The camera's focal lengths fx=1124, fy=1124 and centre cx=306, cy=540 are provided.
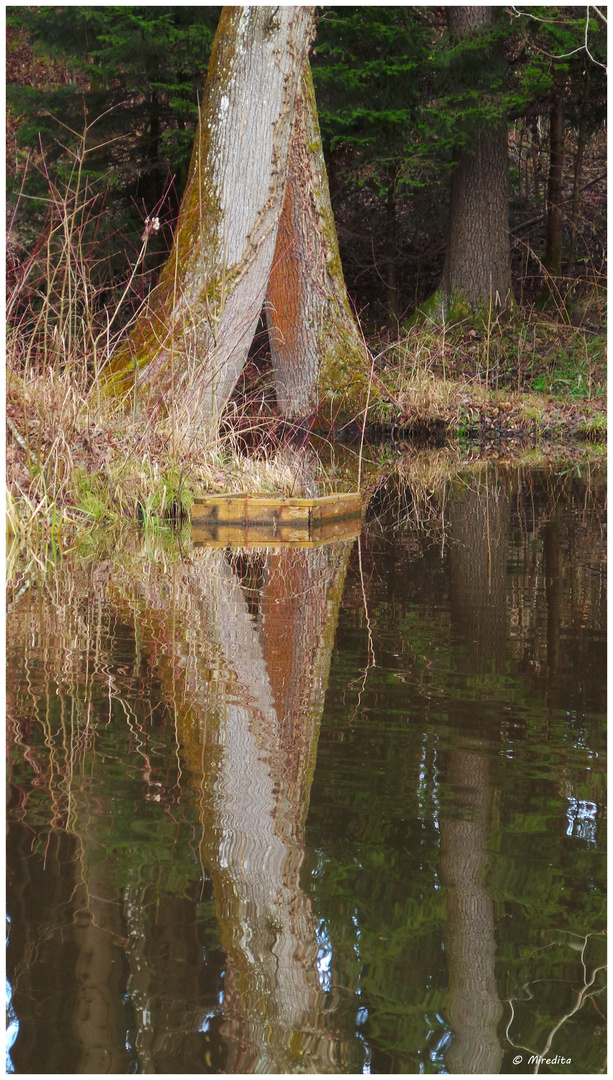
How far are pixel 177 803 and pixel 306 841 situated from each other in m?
0.30

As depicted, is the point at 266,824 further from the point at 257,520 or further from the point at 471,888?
the point at 257,520

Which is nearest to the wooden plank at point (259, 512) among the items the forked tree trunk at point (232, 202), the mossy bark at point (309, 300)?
the forked tree trunk at point (232, 202)

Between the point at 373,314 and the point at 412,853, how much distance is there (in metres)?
19.1

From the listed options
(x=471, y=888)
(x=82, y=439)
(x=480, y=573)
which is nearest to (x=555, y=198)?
(x=82, y=439)

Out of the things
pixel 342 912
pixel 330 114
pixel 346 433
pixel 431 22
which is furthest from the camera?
pixel 431 22

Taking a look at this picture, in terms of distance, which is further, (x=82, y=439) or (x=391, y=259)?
(x=391, y=259)

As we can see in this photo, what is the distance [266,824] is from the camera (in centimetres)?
199

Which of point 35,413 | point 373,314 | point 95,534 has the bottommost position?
point 95,534

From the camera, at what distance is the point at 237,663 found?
324cm

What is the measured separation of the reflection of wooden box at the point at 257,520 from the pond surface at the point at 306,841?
2.41 metres

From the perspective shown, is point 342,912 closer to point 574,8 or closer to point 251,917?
point 251,917

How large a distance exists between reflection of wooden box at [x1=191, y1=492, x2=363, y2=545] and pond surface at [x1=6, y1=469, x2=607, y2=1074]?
241cm

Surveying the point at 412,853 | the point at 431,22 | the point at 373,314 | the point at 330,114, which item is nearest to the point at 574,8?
the point at 431,22

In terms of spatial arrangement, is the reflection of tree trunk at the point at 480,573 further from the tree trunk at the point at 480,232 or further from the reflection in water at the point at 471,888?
the tree trunk at the point at 480,232
